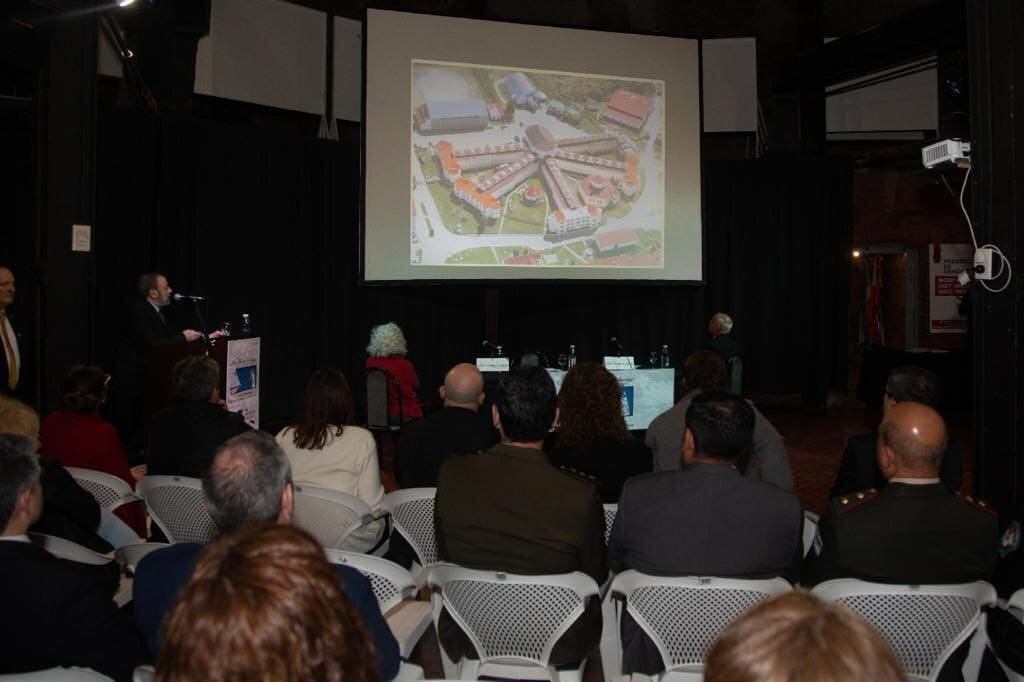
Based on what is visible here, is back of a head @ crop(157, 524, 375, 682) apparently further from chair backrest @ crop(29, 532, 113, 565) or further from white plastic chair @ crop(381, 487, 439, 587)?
white plastic chair @ crop(381, 487, 439, 587)

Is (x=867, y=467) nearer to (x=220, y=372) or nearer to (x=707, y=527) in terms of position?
(x=707, y=527)

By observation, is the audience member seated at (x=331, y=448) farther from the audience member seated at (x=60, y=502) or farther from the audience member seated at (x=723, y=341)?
the audience member seated at (x=723, y=341)

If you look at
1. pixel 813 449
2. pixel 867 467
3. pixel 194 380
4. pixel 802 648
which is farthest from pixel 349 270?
pixel 802 648

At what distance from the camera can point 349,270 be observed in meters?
8.91

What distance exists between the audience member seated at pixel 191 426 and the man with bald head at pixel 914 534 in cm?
228

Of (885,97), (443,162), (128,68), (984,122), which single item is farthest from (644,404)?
(885,97)

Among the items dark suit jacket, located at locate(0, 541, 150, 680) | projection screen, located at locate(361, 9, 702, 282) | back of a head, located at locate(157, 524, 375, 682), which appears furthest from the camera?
projection screen, located at locate(361, 9, 702, 282)

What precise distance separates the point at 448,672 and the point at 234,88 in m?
6.92

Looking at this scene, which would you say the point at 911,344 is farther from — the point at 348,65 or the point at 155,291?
the point at 155,291

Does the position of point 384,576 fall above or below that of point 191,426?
below

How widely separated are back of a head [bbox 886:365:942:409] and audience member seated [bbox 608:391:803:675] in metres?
1.25

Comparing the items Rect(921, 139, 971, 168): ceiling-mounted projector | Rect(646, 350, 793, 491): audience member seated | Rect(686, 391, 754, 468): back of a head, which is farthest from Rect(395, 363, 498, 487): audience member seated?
Rect(921, 139, 971, 168): ceiling-mounted projector

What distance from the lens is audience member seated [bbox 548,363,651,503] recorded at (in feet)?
10.2

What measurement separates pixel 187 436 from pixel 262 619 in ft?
8.66
